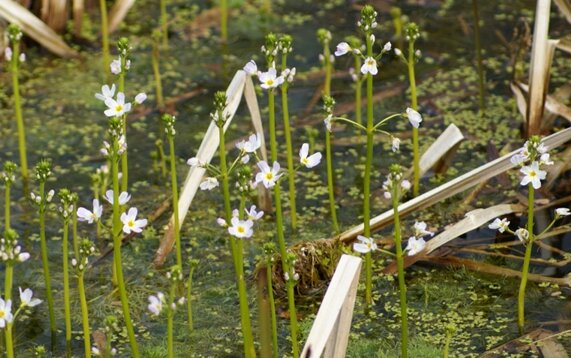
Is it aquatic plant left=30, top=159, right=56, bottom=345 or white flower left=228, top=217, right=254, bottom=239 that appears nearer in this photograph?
white flower left=228, top=217, right=254, bottom=239

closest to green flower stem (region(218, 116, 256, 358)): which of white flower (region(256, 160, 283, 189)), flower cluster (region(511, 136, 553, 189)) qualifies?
white flower (region(256, 160, 283, 189))

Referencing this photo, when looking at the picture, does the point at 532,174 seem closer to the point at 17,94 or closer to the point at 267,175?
the point at 267,175

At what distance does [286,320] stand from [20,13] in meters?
2.84

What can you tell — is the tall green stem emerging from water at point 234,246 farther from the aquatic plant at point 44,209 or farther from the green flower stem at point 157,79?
the green flower stem at point 157,79

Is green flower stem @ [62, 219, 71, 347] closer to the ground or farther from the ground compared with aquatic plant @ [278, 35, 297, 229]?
closer to the ground

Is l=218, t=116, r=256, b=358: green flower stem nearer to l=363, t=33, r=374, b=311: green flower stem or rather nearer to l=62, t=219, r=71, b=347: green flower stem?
l=363, t=33, r=374, b=311: green flower stem

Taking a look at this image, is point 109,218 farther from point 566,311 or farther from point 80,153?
point 566,311

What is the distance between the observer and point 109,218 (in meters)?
5.11

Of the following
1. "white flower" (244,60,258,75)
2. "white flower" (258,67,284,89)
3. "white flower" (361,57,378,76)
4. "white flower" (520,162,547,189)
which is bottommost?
"white flower" (520,162,547,189)

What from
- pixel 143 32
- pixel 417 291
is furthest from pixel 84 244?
pixel 143 32

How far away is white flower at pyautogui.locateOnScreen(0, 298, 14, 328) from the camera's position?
3303 millimetres

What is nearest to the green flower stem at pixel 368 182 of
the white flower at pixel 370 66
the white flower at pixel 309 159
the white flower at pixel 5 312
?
the white flower at pixel 370 66

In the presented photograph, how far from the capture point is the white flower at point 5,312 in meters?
3.30

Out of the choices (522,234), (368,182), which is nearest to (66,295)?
(368,182)
